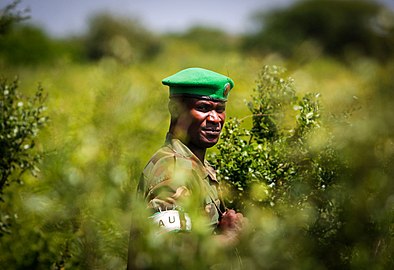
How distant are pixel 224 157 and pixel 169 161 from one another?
3.52 ft

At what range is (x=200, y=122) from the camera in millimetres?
4863

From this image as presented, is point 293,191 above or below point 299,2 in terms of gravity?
below

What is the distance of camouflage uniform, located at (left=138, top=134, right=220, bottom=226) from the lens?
14.1 feet

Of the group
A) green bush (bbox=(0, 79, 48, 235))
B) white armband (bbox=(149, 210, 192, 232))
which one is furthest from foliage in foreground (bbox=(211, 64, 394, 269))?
green bush (bbox=(0, 79, 48, 235))

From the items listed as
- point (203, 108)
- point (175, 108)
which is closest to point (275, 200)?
point (203, 108)

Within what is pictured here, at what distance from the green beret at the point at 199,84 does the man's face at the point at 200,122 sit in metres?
0.05

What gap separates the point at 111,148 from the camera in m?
5.61

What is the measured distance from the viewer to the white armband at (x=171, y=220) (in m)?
4.12

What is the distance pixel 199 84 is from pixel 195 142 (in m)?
0.39

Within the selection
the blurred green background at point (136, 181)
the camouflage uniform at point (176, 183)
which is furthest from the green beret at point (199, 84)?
the blurred green background at point (136, 181)

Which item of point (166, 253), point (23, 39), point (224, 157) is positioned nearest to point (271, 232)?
point (166, 253)

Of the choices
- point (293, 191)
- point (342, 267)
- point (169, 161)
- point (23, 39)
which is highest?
point (23, 39)

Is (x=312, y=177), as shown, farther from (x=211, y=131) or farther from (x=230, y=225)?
(x=230, y=225)

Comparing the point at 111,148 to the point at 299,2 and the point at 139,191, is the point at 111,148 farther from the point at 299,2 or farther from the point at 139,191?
the point at 299,2
